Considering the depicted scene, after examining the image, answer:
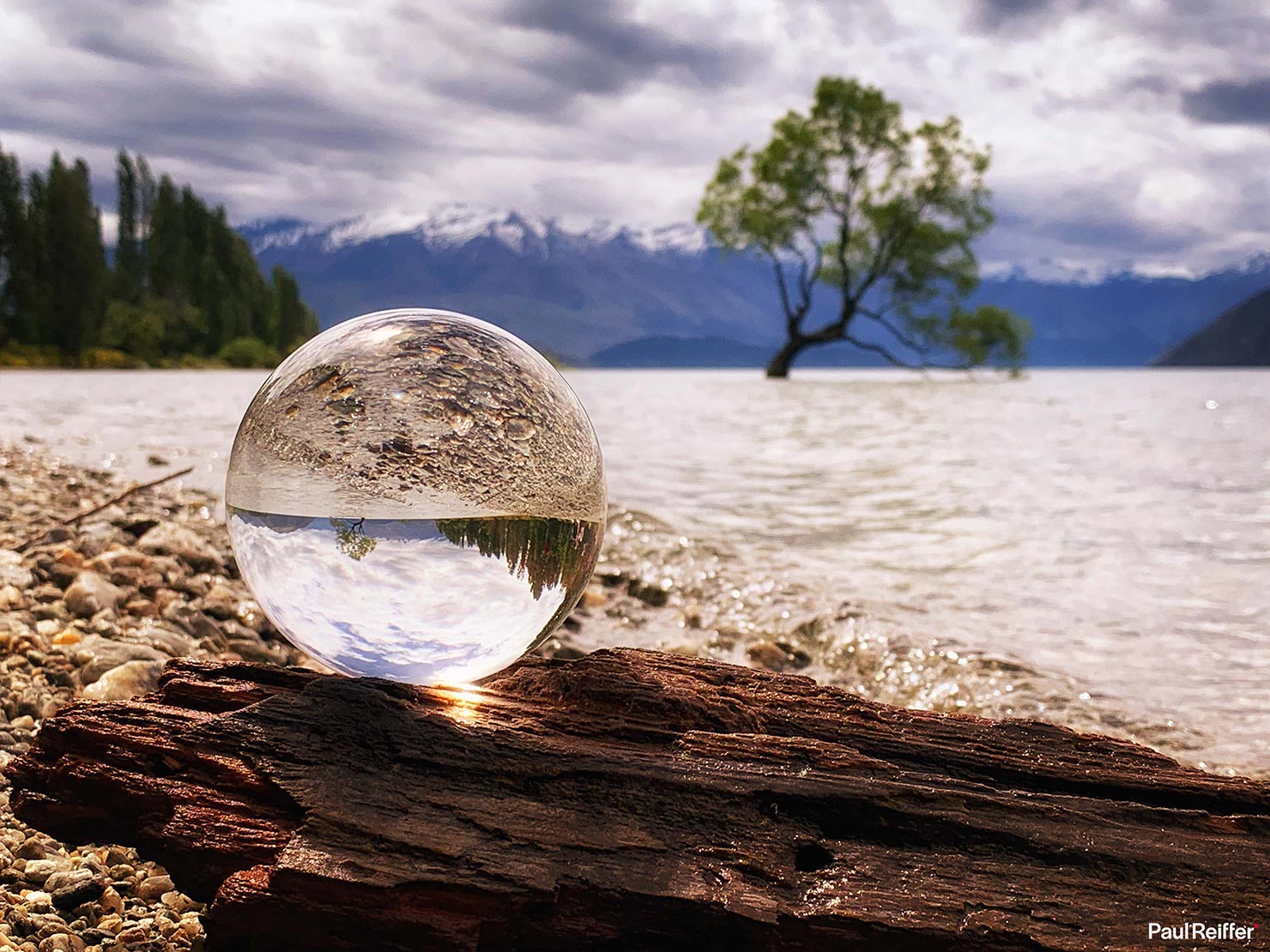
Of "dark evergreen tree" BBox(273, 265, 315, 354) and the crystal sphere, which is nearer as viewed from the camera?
the crystal sphere

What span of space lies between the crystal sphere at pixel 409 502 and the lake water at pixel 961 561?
111 inches

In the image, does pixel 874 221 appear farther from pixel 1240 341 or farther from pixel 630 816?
pixel 1240 341

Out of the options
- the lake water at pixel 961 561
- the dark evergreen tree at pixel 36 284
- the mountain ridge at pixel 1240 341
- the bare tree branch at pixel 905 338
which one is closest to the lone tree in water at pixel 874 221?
the bare tree branch at pixel 905 338

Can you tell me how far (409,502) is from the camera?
257 cm

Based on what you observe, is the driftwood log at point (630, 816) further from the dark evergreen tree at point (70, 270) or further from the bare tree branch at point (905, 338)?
the dark evergreen tree at point (70, 270)

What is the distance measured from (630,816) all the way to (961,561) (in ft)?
20.1

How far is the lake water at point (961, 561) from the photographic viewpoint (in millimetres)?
4902

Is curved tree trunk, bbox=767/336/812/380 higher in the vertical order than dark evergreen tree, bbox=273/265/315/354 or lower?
lower

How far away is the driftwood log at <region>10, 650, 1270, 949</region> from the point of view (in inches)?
75.3

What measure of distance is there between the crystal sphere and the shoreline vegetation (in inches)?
2809

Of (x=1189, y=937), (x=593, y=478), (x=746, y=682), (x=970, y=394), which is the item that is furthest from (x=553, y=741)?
(x=970, y=394)

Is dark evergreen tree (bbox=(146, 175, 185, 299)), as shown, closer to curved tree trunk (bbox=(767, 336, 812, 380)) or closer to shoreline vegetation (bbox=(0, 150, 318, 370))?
shoreline vegetation (bbox=(0, 150, 318, 370))

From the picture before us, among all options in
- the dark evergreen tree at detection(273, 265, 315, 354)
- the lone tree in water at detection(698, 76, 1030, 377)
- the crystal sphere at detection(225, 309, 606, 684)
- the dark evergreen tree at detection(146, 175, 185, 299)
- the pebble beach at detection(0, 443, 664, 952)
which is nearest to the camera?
the pebble beach at detection(0, 443, 664, 952)

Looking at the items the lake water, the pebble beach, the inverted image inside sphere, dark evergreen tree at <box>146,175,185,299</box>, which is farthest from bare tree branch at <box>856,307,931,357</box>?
dark evergreen tree at <box>146,175,185,299</box>
